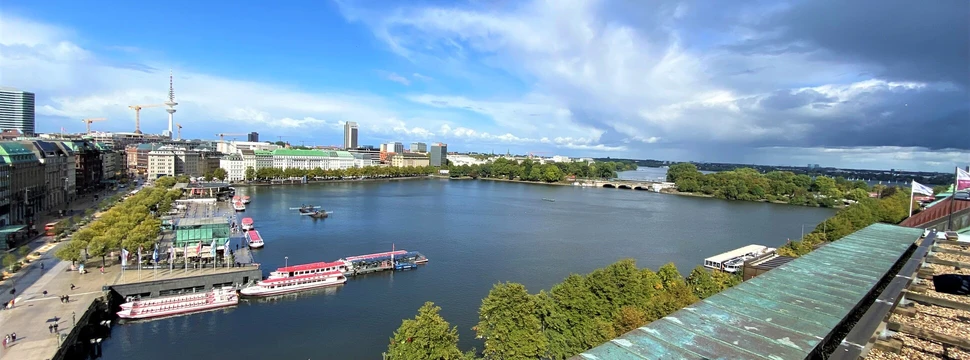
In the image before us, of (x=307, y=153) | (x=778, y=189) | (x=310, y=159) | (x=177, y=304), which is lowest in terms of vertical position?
(x=177, y=304)

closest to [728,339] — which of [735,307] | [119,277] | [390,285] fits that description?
[735,307]

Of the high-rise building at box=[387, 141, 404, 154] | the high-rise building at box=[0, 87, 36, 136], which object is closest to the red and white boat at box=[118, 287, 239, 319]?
the high-rise building at box=[0, 87, 36, 136]

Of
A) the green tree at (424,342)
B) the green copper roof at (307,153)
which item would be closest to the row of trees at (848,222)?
the green tree at (424,342)

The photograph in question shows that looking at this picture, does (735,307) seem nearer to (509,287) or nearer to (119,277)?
(509,287)

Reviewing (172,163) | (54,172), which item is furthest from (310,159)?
(54,172)

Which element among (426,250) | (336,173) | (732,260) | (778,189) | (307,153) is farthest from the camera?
(307,153)

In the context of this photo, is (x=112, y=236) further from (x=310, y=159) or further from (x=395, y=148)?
(x=395, y=148)

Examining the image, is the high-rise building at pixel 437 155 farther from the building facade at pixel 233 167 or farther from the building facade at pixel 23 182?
the building facade at pixel 23 182

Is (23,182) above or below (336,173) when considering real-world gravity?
above
